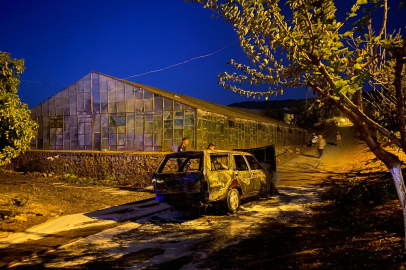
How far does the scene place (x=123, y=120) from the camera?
18.7 metres

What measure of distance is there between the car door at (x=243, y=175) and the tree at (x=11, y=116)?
6940 mm

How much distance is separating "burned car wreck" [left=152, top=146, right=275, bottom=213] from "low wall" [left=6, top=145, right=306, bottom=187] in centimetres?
719

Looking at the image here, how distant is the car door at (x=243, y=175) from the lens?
8719 millimetres

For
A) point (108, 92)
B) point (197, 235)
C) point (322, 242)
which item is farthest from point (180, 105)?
point (322, 242)

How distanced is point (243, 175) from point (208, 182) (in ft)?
5.84

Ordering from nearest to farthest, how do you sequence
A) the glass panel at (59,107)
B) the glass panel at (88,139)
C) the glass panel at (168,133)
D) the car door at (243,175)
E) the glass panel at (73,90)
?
the car door at (243,175) < the glass panel at (168,133) < the glass panel at (88,139) < the glass panel at (73,90) < the glass panel at (59,107)

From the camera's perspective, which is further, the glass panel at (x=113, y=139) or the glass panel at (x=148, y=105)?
the glass panel at (x=113, y=139)

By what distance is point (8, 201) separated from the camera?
31.3 ft

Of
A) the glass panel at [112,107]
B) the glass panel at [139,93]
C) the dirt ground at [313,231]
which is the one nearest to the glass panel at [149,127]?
the glass panel at [139,93]

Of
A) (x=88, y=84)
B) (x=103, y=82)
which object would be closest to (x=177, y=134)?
(x=103, y=82)

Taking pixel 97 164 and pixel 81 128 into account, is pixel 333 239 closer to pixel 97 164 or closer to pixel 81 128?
pixel 97 164

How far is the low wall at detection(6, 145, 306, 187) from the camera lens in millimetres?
16297

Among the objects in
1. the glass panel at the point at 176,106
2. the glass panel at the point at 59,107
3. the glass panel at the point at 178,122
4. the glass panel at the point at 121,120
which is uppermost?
the glass panel at the point at 59,107

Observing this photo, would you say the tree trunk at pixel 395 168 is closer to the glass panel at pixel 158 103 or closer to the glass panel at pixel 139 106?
the glass panel at pixel 158 103
